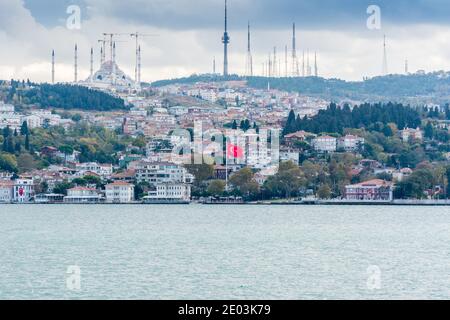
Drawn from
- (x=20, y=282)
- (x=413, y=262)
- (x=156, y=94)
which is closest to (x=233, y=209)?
(x=413, y=262)

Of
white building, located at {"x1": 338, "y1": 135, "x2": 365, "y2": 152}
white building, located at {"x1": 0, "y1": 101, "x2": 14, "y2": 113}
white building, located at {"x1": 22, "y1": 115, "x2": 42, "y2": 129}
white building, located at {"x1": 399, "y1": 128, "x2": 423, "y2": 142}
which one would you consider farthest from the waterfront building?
white building, located at {"x1": 0, "y1": 101, "x2": 14, "y2": 113}

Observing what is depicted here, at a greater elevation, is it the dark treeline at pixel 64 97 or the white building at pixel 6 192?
the dark treeline at pixel 64 97

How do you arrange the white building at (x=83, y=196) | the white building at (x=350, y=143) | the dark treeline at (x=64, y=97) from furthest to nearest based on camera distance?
the dark treeline at (x=64, y=97) < the white building at (x=350, y=143) < the white building at (x=83, y=196)

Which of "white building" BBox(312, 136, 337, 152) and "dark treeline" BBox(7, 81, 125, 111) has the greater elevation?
"dark treeline" BBox(7, 81, 125, 111)

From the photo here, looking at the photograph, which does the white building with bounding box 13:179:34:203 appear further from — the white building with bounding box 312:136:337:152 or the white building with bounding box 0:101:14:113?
the white building with bounding box 0:101:14:113

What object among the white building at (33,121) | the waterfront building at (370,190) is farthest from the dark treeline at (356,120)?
the white building at (33,121)

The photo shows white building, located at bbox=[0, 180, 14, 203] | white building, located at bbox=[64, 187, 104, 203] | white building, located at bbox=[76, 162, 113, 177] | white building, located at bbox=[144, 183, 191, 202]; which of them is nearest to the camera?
white building, located at bbox=[144, 183, 191, 202]

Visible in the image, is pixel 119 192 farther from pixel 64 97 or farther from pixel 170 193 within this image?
pixel 64 97

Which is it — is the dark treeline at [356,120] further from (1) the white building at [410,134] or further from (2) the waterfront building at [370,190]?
(2) the waterfront building at [370,190]
